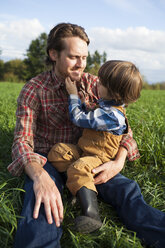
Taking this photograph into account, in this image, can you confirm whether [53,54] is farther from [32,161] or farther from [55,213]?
[55,213]

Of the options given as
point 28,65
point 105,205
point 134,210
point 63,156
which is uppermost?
point 28,65

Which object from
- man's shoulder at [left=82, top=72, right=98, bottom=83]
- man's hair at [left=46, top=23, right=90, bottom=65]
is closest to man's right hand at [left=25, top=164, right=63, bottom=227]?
man's shoulder at [left=82, top=72, right=98, bottom=83]

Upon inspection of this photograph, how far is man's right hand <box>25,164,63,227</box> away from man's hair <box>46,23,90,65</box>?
4.34 ft

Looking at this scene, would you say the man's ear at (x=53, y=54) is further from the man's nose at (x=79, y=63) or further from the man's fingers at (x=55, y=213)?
the man's fingers at (x=55, y=213)

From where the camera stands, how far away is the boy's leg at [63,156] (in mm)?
2137

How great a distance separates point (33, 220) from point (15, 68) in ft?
160

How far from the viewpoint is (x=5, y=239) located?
173cm

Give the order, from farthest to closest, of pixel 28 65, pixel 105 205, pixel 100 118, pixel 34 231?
pixel 28 65 → pixel 105 205 → pixel 100 118 → pixel 34 231

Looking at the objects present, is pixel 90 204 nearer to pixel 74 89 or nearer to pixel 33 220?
pixel 33 220

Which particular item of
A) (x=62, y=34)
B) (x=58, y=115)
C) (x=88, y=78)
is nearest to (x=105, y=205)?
(x=58, y=115)

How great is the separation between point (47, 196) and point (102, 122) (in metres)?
0.76

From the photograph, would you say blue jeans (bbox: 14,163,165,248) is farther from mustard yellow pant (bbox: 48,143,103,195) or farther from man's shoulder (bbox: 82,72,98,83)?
man's shoulder (bbox: 82,72,98,83)

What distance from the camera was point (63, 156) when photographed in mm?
2123

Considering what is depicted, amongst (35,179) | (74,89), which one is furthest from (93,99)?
(35,179)
